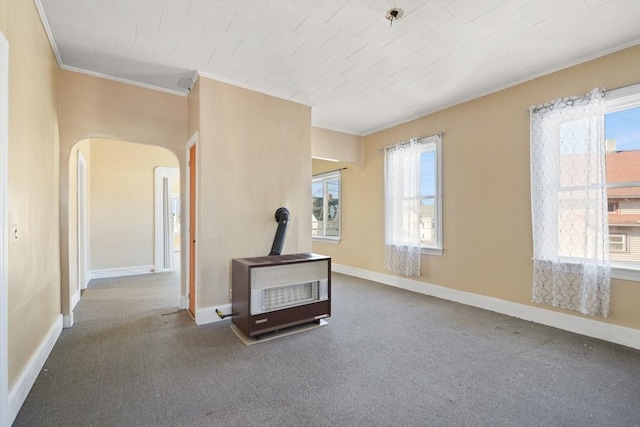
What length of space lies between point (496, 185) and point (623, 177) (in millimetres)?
1084

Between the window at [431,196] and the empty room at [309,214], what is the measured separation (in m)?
0.03

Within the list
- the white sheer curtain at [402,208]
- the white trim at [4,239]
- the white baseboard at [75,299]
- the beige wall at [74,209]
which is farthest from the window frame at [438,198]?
the white baseboard at [75,299]

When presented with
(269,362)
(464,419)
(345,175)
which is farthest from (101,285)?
(464,419)

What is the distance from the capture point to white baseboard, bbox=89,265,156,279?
5.33 m

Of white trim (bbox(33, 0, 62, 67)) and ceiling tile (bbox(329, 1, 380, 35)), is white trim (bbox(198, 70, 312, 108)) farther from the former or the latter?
ceiling tile (bbox(329, 1, 380, 35))


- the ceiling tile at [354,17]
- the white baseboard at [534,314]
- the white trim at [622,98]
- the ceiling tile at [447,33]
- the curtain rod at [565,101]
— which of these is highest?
the ceiling tile at [354,17]

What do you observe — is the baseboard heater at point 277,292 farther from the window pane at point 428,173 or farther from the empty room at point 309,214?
the window pane at point 428,173

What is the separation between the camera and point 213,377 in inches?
82.8

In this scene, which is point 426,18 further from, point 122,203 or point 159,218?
point 122,203

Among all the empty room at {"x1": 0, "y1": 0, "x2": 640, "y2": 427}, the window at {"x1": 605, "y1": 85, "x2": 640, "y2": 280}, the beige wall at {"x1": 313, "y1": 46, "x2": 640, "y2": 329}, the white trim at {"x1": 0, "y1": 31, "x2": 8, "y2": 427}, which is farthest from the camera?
the beige wall at {"x1": 313, "y1": 46, "x2": 640, "y2": 329}

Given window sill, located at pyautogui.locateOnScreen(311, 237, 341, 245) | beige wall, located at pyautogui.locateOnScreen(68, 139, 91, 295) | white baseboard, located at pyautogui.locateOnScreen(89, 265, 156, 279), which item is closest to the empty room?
beige wall, located at pyautogui.locateOnScreen(68, 139, 91, 295)

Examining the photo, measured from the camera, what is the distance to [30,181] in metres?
2.08

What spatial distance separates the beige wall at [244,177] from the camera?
10.4 feet

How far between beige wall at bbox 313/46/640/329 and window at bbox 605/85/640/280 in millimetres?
161
